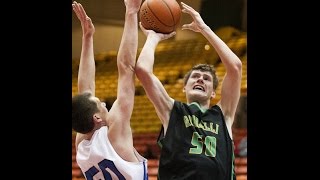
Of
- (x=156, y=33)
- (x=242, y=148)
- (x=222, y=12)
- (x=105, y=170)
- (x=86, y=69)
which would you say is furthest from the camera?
(x=242, y=148)

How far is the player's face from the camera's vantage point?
3215 millimetres

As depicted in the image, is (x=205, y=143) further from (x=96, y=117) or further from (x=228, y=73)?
(x=96, y=117)

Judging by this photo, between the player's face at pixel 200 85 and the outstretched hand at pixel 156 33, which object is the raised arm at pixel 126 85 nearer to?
the outstretched hand at pixel 156 33

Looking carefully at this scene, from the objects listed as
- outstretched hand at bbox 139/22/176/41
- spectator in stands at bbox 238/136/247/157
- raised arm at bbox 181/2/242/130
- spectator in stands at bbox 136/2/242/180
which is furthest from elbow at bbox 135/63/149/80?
spectator in stands at bbox 238/136/247/157

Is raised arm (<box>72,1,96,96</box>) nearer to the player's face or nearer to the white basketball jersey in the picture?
the white basketball jersey

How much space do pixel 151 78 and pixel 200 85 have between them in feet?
0.87

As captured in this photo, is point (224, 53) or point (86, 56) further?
point (86, 56)

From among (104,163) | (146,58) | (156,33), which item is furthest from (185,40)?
(104,163)

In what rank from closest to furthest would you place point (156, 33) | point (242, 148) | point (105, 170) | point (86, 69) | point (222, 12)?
point (105, 170)
point (156, 33)
point (86, 69)
point (222, 12)
point (242, 148)

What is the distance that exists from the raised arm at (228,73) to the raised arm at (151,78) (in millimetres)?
238

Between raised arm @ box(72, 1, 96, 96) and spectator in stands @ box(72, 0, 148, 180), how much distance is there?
159 millimetres

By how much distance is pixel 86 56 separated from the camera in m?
3.43
